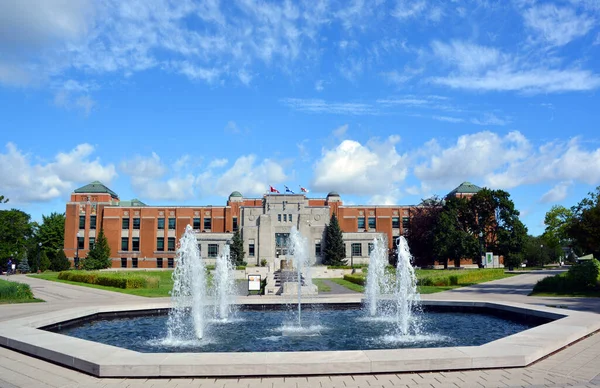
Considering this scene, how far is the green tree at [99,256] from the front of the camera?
204 feet

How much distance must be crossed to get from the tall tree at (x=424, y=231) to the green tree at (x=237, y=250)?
23373 mm

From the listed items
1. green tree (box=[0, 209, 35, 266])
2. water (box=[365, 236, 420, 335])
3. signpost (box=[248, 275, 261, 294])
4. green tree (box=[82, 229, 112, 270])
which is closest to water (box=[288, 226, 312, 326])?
signpost (box=[248, 275, 261, 294])

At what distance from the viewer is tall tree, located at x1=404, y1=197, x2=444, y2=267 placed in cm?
5962

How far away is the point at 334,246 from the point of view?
213 feet

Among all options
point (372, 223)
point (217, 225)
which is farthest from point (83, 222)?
point (372, 223)

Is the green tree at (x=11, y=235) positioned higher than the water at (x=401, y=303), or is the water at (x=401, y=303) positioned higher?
the green tree at (x=11, y=235)

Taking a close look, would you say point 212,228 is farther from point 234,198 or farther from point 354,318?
point 354,318

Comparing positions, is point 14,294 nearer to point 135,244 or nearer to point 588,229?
point 588,229

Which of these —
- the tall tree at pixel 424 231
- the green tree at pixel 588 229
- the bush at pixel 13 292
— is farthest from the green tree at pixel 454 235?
the bush at pixel 13 292

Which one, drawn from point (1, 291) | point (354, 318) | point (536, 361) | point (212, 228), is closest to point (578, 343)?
point (536, 361)

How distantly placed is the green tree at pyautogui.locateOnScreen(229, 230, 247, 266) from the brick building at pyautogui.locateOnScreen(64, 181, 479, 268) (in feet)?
4.50

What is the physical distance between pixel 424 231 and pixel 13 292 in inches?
1935

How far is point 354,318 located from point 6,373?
10.8 metres

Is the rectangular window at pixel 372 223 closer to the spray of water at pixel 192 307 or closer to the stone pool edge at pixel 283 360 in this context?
the spray of water at pixel 192 307
